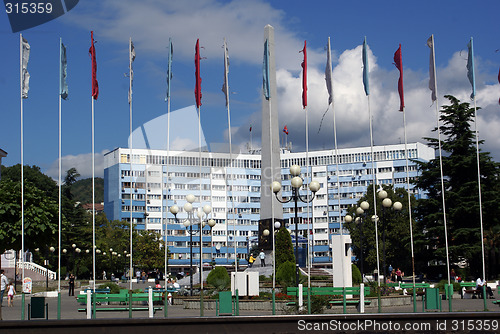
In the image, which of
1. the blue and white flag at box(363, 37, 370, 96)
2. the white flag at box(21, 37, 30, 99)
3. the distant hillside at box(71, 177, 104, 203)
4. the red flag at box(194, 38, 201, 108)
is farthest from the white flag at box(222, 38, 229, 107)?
the distant hillside at box(71, 177, 104, 203)

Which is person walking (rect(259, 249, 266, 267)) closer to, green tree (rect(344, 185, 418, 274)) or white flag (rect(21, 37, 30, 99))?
green tree (rect(344, 185, 418, 274))

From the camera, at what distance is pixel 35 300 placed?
19422 mm

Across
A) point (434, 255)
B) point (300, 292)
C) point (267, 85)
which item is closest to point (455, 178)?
point (434, 255)

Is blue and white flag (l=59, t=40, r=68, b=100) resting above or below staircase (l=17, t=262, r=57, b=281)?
above

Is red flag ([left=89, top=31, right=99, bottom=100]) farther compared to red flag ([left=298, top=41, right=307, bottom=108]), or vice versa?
red flag ([left=298, top=41, right=307, bottom=108])

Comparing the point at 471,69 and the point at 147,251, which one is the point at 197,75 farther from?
the point at 147,251

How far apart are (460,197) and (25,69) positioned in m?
33.1

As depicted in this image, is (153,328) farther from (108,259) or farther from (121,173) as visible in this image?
(121,173)

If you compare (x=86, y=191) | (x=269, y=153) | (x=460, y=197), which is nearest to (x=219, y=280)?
(x=269, y=153)

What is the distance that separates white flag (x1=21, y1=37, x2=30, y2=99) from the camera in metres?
32.2

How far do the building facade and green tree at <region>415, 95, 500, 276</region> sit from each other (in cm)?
5383

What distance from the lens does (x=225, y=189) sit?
106 metres

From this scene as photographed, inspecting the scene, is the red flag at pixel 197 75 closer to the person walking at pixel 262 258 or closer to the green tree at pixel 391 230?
the person walking at pixel 262 258

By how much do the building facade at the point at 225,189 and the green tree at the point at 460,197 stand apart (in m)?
53.8
